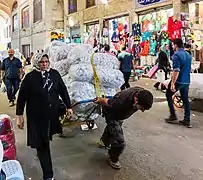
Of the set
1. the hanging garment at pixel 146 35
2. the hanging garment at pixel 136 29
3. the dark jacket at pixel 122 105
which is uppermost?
the hanging garment at pixel 136 29

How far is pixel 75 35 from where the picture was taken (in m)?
23.3

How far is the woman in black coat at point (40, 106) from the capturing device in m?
3.57

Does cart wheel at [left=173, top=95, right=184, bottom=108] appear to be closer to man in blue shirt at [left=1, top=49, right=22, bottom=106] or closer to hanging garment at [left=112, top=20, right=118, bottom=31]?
man in blue shirt at [left=1, top=49, right=22, bottom=106]

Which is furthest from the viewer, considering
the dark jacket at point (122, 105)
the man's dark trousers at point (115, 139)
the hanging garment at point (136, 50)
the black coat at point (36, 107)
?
the hanging garment at point (136, 50)

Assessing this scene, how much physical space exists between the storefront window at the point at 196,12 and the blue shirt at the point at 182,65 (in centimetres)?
757

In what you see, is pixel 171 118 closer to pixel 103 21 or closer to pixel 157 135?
pixel 157 135

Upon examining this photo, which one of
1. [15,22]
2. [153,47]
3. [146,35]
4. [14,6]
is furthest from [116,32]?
[14,6]

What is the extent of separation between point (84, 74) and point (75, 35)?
18462 mm

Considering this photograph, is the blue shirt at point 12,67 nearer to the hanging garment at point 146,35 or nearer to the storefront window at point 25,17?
the hanging garment at point 146,35

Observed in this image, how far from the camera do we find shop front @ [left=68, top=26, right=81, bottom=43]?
74.6ft

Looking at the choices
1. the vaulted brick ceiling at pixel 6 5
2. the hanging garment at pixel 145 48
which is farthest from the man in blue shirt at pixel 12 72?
the vaulted brick ceiling at pixel 6 5

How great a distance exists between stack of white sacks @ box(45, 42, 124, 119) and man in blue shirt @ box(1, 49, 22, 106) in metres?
3.34

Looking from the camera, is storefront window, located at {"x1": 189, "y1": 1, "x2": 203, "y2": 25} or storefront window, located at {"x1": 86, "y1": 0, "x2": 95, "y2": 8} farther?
storefront window, located at {"x1": 86, "y1": 0, "x2": 95, "y2": 8}

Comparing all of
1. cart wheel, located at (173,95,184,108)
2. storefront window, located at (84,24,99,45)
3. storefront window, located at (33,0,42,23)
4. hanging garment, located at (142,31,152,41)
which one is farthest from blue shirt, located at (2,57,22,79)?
storefront window, located at (33,0,42,23)
